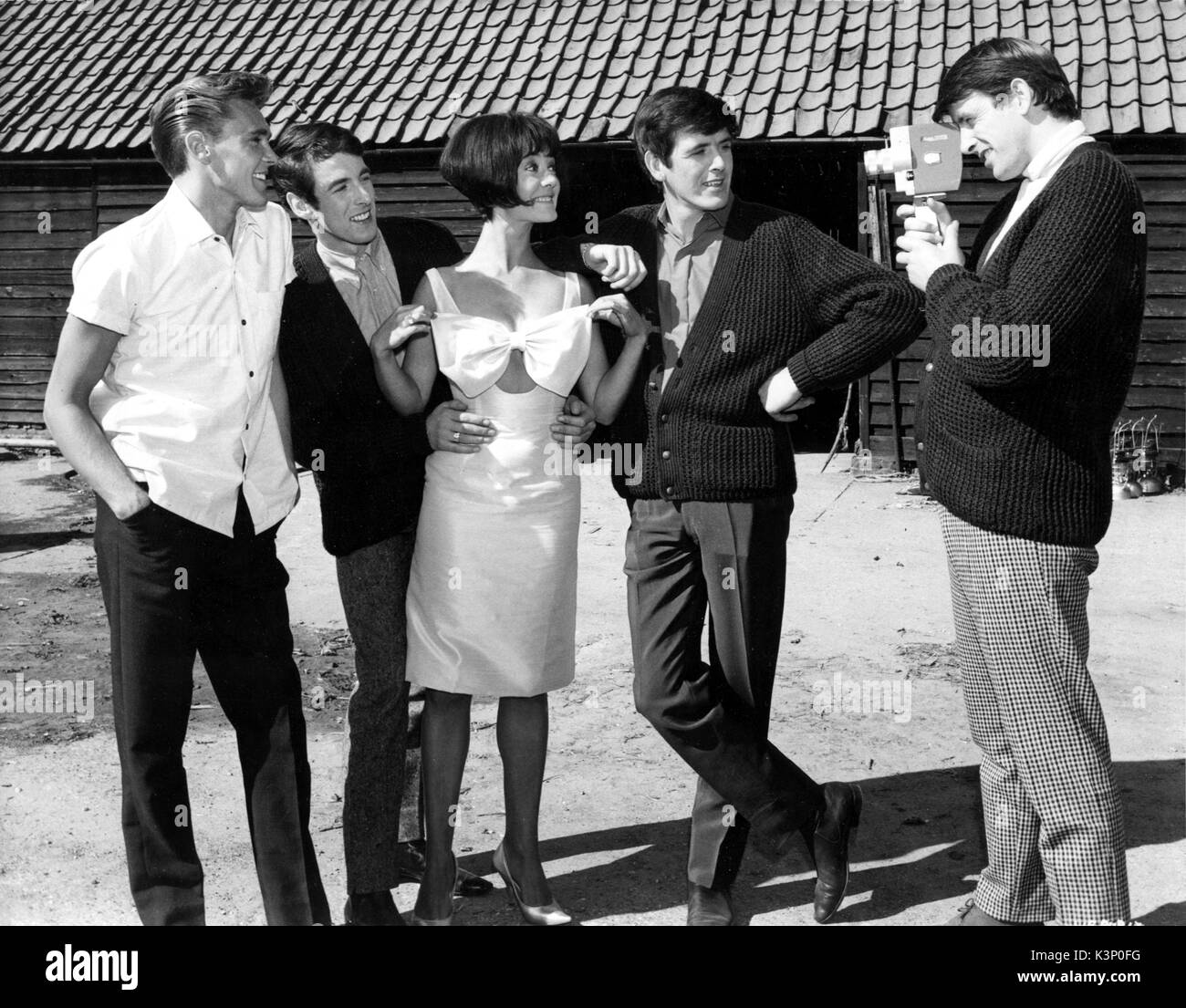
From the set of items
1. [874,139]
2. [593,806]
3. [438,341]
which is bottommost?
[593,806]

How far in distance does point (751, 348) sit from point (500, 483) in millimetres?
741

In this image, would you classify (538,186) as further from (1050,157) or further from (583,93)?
(583,93)

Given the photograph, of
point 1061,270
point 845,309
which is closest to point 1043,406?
point 1061,270

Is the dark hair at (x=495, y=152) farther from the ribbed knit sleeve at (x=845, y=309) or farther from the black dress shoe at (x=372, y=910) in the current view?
the black dress shoe at (x=372, y=910)

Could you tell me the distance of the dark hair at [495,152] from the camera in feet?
11.7

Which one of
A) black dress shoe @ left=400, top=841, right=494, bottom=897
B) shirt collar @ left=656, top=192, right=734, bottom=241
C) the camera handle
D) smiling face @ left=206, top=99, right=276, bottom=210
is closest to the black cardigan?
smiling face @ left=206, top=99, right=276, bottom=210

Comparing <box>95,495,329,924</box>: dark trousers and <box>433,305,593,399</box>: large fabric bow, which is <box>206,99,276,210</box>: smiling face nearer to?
<box>433,305,593,399</box>: large fabric bow

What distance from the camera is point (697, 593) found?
148 inches

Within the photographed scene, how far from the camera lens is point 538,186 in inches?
141

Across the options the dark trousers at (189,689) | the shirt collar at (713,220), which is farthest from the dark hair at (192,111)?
the shirt collar at (713,220)

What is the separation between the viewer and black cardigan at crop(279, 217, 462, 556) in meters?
3.65

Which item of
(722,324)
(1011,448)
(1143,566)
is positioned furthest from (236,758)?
(1143,566)

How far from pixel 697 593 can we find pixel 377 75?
9.52m
